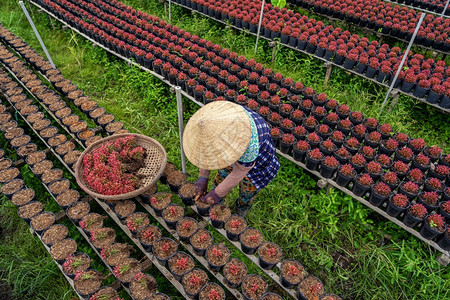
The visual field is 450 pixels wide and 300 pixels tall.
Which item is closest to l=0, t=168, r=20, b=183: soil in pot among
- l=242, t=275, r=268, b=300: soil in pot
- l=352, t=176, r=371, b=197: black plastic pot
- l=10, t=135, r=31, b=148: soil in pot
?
l=10, t=135, r=31, b=148: soil in pot

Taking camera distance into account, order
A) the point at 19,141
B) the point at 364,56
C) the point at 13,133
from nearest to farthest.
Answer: the point at 19,141 → the point at 13,133 → the point at 364,56

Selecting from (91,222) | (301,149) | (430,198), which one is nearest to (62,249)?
(91,222)

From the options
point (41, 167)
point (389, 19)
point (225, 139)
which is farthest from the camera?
point (389, 19)

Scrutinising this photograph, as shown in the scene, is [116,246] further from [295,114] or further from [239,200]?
[295,114]

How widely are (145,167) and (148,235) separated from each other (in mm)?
819

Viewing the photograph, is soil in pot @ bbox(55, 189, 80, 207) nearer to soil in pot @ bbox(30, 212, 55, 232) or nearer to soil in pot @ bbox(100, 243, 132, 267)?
soil in pot @ bbox(30, 212, 55, 232)

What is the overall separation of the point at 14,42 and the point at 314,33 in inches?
245

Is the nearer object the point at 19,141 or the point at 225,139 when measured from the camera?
the point at 225,139

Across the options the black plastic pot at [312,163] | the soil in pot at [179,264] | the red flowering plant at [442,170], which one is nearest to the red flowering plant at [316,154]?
the black plastic pot at [312,163]

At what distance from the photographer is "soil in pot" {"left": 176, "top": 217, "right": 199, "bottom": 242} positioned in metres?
2.85

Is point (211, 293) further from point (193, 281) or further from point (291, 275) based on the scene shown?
point (291, 275)

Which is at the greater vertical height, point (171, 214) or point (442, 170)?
point (442, 170)

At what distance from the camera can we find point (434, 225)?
286 centimetres

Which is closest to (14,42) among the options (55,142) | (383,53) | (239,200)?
(55,142)
